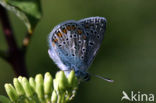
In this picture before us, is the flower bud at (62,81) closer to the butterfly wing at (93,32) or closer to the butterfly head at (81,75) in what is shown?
the butterfly head at (81,75)

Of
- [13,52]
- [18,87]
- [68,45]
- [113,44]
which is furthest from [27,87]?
[113,44]

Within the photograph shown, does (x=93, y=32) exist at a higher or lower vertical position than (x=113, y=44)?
higher

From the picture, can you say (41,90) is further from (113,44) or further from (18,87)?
(113,44)

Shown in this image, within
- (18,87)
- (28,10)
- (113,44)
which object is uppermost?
(28,10)

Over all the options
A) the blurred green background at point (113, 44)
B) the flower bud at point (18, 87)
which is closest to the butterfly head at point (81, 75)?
the flower bud at point (18, 87)

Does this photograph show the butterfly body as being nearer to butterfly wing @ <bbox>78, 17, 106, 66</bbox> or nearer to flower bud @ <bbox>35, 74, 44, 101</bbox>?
butterfly wing @ <bbox>78, 17, 106, 66</bbox>

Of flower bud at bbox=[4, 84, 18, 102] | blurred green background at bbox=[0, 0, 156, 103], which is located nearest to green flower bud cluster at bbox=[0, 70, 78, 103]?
flower bud at bbox=[4, 84, 18, 102]

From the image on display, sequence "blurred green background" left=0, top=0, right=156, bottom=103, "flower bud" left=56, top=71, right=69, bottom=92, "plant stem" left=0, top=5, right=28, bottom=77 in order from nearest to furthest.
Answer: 1. "flower bud" left=56, top=71, right=69, bottom=92
2. "plant stem" left=0, top=5, right=28, bottom=77
3. "blurred green background" left=0, top=0, right=156, bottom=103

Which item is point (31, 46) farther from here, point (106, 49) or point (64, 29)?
point (64, 29)

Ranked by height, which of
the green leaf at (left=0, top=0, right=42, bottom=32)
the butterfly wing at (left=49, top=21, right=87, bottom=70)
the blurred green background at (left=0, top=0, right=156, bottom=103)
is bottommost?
the blurred green background at (left=0, top=0, right=156, bottom=103)
